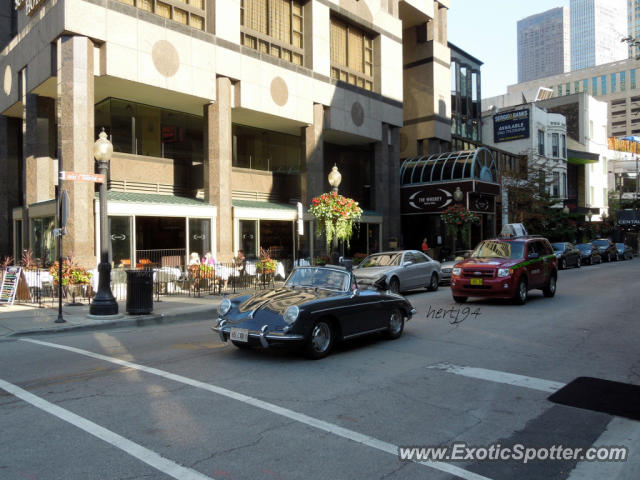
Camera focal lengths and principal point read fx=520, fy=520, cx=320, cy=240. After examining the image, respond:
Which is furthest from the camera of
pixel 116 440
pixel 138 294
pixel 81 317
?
pixel 138 294

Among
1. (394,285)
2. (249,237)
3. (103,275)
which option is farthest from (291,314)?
(249,237)

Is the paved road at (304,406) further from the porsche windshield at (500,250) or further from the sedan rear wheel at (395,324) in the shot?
the porsche windshield at (500,250)

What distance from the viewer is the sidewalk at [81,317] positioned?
443 inches

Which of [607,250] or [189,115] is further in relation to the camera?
[607,250]

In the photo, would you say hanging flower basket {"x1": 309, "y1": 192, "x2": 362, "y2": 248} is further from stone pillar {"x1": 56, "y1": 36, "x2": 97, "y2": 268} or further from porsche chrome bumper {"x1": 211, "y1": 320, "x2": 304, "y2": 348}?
porsche chrome bumper {"x1": 211, "y1": 320, "x2": 304, "y2": 348}

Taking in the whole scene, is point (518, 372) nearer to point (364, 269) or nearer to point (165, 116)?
point (364, 269)

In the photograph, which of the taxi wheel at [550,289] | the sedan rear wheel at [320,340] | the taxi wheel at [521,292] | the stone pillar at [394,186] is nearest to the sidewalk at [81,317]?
the sedan rear wheel at [320,340]

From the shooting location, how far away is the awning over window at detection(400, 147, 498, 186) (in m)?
34.1

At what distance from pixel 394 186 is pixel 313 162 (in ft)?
28.3

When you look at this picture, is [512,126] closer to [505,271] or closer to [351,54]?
[351,54]

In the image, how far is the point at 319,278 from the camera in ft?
30.4

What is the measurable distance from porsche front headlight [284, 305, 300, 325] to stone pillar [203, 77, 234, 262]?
16164 mm

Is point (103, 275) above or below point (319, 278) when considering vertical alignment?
below

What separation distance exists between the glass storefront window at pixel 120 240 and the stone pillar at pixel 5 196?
9.25 m
